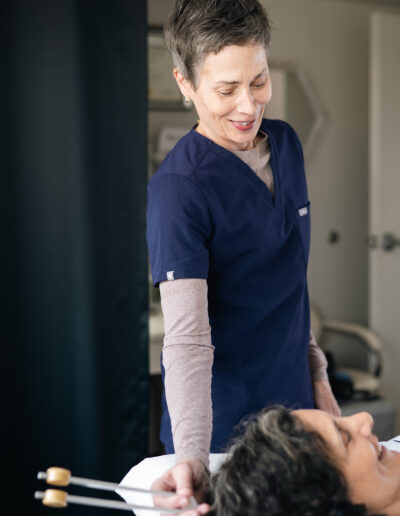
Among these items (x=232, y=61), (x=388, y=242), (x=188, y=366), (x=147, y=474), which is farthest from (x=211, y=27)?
(x=388, y=242)

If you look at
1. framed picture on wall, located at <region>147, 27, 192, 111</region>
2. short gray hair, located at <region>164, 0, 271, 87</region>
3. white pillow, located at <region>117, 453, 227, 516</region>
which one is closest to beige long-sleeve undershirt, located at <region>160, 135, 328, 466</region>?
white pillow, located at <region>117, 453, 227, 516</region>

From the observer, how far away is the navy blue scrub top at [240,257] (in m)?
1.01

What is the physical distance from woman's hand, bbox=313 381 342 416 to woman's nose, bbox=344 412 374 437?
0.29 meters

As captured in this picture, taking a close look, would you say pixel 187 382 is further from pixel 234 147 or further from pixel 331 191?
pixel 331 191

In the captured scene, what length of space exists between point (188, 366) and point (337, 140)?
7.49ft

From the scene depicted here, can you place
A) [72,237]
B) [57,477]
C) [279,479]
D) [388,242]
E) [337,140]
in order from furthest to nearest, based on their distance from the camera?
[337,140], [388,242], [72,237], [279,479], [57,477]

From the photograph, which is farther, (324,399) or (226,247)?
(324,399)

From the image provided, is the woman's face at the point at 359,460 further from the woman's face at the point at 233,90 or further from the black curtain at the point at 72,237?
the black curtain at the point at 72,237

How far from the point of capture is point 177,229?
3.27 feet

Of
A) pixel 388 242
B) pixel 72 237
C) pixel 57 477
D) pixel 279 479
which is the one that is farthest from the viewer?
pixel 388 242

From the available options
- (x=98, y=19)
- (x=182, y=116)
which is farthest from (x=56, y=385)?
(x=182, y=116)

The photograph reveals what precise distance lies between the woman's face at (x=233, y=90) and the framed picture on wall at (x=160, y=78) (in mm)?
1564

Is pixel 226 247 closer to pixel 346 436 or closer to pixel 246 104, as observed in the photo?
pixel 246 104

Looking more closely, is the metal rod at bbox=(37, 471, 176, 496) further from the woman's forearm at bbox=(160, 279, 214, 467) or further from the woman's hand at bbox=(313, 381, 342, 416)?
the woman's hand at bbox=(313, 381, 342, 416)
